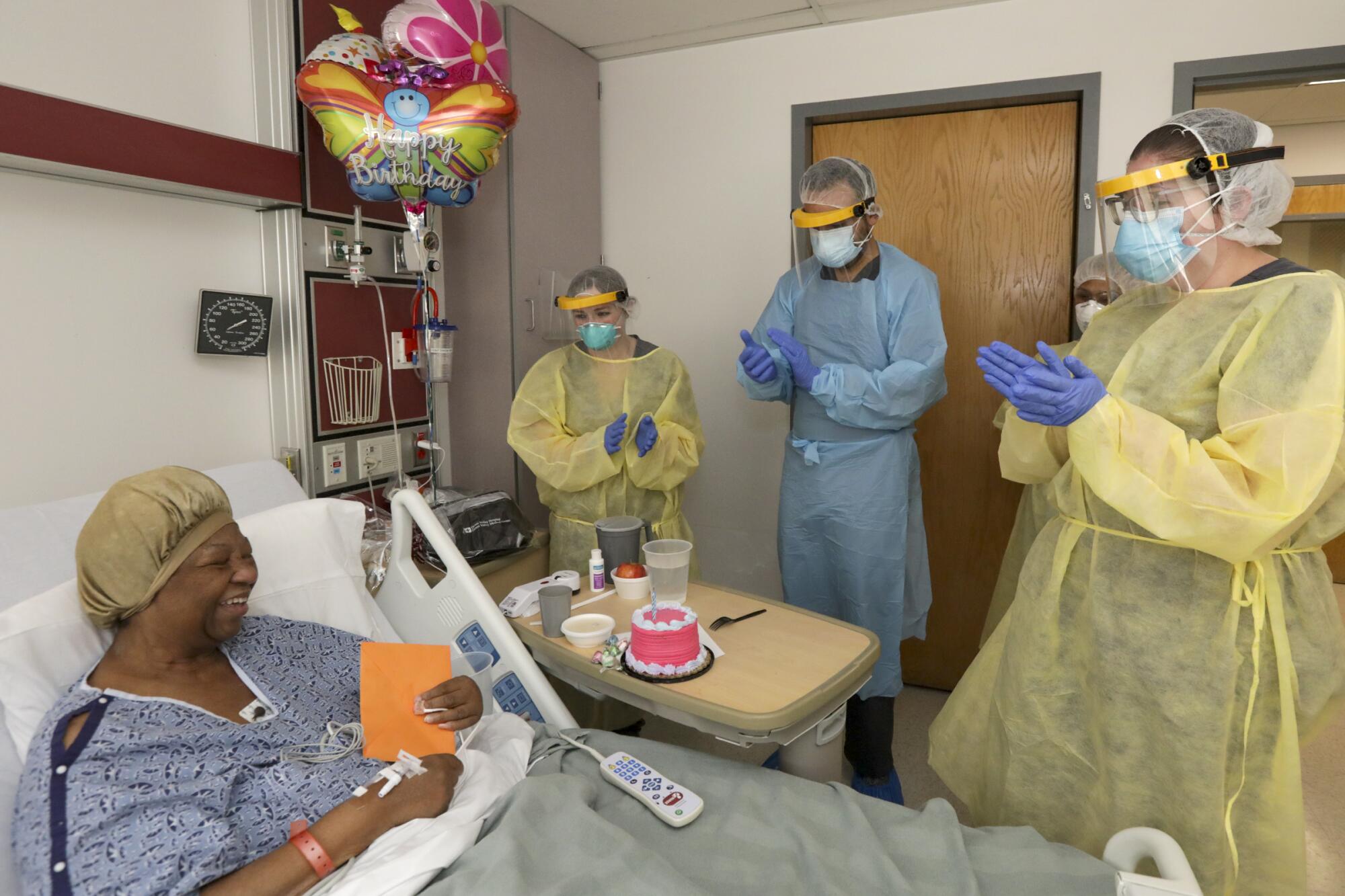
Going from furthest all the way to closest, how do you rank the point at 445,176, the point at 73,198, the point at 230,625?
1. the point at 445,176
2. the point at 73,198
3. the point at 230,625

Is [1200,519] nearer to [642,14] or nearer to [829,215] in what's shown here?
[829,215]

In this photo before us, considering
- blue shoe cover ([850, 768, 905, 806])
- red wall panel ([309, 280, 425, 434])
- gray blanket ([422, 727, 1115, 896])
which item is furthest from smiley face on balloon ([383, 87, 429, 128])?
blue shoe cover ([850, 768, 905, 806])

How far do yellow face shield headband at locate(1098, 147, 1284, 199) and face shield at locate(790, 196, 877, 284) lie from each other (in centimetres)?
78

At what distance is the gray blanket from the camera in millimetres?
1072

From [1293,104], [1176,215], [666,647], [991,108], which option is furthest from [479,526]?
[1293,104]

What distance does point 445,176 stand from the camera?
6.68ft

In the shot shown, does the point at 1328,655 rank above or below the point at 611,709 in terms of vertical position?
above

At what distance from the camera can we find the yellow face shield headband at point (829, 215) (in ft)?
6.75

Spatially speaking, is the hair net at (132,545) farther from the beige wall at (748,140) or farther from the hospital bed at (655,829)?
the beige wall at (748,140)

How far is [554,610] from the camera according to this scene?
1686 mm

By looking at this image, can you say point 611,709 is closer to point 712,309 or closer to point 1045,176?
point 712,309

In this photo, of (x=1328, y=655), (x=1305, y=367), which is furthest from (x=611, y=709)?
(x=1305, y=367)

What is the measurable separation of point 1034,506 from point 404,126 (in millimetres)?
1866

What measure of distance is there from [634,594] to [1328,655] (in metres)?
1.27
